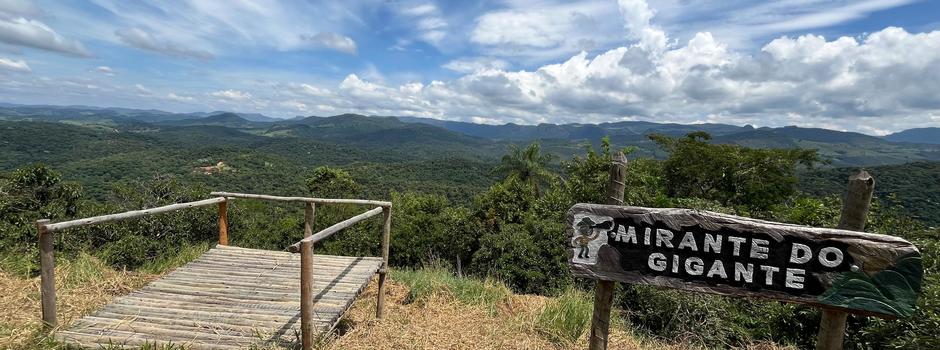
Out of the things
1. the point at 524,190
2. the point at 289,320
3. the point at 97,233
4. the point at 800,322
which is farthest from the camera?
the point at 524,190

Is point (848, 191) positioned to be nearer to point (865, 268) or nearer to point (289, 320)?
point (865, 268)

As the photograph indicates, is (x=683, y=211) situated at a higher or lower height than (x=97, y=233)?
higher

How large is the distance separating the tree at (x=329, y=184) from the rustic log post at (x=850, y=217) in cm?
2222

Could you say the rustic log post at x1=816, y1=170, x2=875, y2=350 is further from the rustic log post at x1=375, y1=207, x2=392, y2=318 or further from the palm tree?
the palm tree

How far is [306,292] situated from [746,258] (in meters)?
3.06

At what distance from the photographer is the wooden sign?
2373mm

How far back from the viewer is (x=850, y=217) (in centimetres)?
255

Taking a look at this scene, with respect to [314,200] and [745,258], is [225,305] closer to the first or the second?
[314,200]

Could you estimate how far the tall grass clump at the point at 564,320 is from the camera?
439 cm

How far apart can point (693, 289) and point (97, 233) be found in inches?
554

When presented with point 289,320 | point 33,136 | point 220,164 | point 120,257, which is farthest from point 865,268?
point 33,136

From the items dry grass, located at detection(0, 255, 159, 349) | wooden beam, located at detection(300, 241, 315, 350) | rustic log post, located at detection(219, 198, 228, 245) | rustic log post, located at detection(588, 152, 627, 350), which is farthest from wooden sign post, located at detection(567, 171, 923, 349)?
rustic log post, located at detection(219, 198, 228, 245)

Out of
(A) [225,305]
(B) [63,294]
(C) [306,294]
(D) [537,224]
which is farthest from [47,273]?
(D) [537,224]

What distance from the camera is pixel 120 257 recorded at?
887 centimetres
